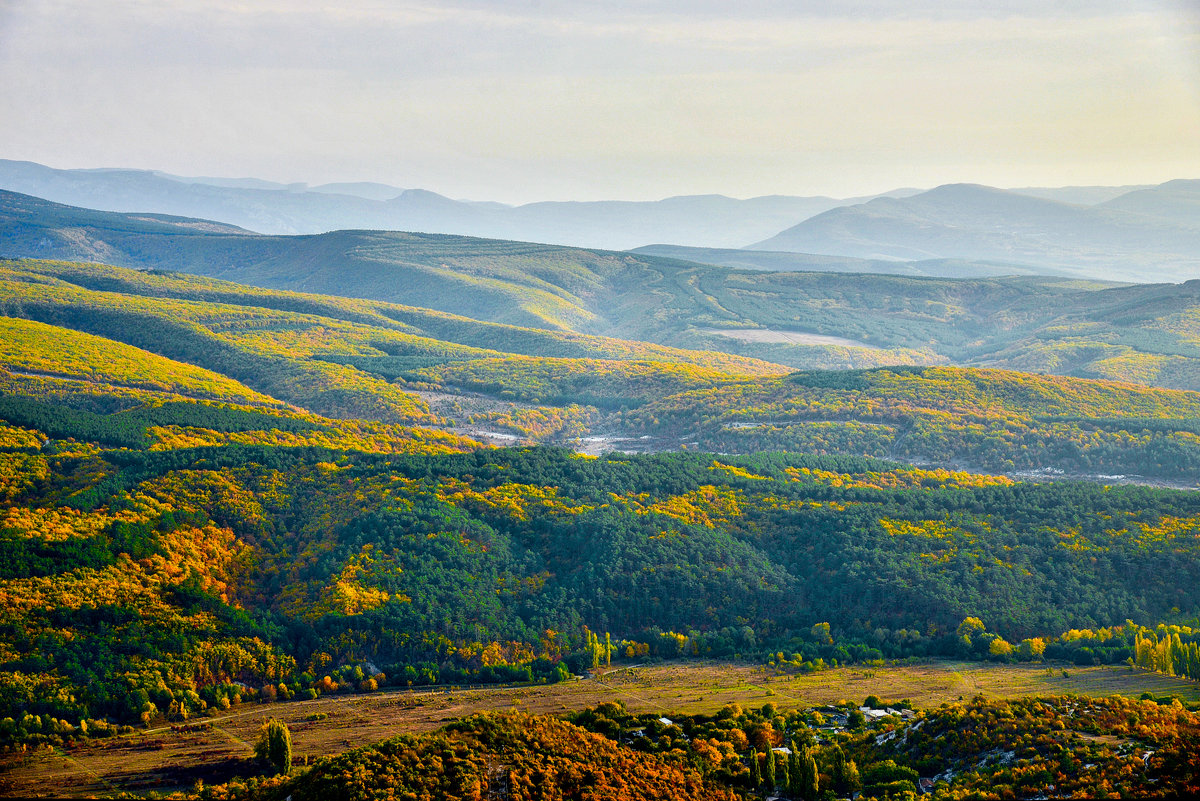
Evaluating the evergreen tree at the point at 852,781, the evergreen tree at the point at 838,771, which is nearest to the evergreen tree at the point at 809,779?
the evergreen tree at the point at 838,771

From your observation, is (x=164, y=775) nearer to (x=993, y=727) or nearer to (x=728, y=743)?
(x=728, y=743)

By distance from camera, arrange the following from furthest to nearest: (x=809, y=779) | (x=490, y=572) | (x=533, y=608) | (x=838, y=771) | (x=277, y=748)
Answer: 1. (x=490, y=572)
2. (x=533, y=608)
3. (x=277, y=748)
4. (x=838, y=771)
5. (x=809, y=779)

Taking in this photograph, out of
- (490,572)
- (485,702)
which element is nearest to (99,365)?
(490,572)

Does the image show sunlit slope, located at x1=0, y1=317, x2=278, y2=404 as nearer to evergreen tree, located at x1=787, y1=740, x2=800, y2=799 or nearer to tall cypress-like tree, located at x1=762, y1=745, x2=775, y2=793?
tall cypress-like tree, located at x1=762, y1=745, x2=775, y2=793

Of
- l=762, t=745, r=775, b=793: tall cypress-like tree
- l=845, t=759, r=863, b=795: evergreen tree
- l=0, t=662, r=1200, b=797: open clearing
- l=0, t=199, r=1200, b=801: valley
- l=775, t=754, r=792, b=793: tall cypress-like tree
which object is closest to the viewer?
l=845, t=759, r=863, b=795: evergreen tree

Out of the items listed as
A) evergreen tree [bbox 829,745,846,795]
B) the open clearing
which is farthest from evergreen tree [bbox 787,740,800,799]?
the open clearing

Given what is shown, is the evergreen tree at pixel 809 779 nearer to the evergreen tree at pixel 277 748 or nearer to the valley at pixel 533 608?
the valley at pixel 533 608

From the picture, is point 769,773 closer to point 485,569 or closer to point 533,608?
point 533,608

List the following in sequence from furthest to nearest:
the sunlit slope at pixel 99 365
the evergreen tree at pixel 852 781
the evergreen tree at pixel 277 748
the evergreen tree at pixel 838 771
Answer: the sunlit slope at pixel 99 365, the evergreen tree at pixel 277 748, the evergreen tree at pixel 838 771, the evergreen tree at pixel 852 781
